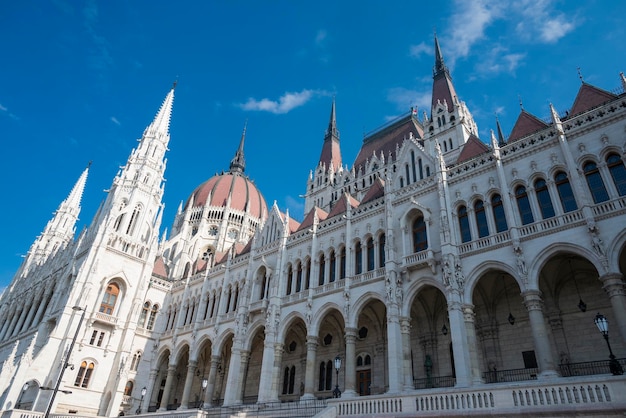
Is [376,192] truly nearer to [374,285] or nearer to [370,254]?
[370,254]

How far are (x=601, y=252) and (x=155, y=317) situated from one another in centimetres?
3381

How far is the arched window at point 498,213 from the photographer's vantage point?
65.0 ft

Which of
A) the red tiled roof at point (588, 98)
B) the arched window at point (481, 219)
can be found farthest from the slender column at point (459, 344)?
the red tiled roof at point (588, 98)

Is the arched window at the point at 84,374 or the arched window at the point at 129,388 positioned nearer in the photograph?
the arched window at the point at 84,374

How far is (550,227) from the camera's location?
1759 cm

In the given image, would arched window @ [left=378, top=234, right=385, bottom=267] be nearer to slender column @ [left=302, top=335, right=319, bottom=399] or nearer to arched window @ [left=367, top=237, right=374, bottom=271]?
arched window @ [left=367, top=237, right=374, bottom=271]

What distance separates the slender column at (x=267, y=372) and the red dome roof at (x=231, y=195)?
34325mm

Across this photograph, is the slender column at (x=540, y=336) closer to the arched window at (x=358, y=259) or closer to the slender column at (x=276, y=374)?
the arched window at (x=358, y=259)

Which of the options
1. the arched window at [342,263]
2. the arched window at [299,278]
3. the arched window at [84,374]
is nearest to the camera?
the arched window at [342,263]

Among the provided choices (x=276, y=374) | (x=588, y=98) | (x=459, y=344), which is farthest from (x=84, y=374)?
(x=588, y=98)

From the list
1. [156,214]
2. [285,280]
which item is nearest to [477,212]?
[285,280]

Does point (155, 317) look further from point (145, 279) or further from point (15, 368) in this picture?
point (15, 368)

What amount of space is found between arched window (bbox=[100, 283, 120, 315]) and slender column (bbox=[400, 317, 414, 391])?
2553cm

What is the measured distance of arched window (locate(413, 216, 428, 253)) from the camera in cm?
2262
